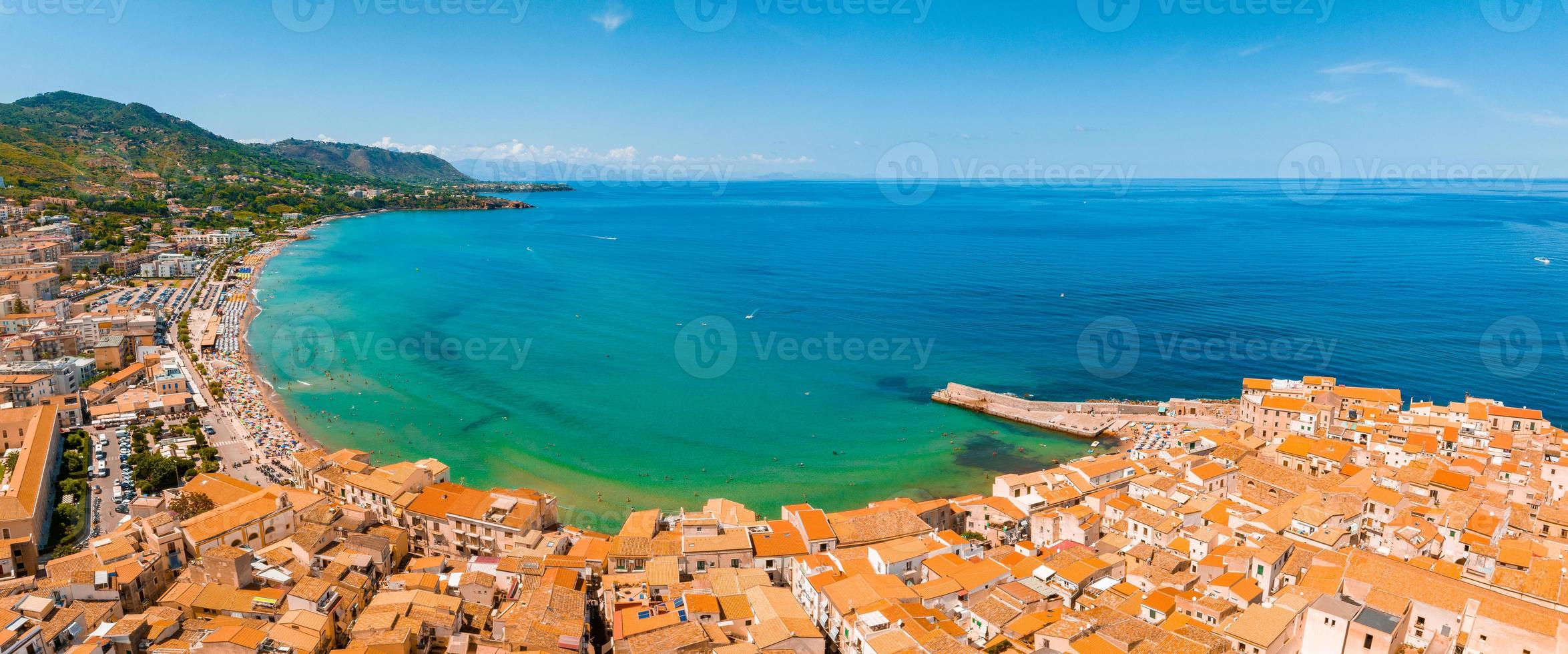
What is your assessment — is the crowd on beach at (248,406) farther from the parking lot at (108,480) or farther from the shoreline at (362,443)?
the parking lot at (108,480)

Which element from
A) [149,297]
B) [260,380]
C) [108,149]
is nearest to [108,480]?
[260,380]

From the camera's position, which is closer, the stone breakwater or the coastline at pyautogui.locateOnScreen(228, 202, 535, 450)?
the coastline at pyautogui.locateOnScreen(228, 202, 535, 450)

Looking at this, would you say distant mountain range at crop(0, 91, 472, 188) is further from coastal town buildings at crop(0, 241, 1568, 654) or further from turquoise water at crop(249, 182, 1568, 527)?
coastal town buildings at crop(0, 241, 1568, 654)

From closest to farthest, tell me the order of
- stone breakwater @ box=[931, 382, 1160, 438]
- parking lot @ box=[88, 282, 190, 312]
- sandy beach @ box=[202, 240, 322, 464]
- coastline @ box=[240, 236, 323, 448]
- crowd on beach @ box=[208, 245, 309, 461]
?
1. crowd on beach @ box=[208, 245, 309, 461]
2. sandy beach @ box=[202, 240, 322, 464]
3. coastline @ box=[240, 236, 323, 448]
4. stone breakwater @ box=[931, 382, 1160, 438]
5. parking lot @ box=[88, 282, 190, 312]

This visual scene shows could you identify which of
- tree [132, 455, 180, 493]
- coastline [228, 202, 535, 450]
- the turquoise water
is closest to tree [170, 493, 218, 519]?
tree [132, 455, 180, 493]

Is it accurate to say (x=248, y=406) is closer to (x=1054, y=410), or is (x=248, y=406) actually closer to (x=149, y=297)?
(x=149, y=297)

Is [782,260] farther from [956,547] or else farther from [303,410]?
[956,547]

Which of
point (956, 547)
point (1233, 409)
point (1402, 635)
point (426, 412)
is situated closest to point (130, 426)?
point (426, 412)

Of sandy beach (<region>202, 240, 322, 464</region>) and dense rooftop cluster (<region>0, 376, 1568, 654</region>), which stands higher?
dense rooftop cluster (<region>0, 376, 1568, 654</region>)
